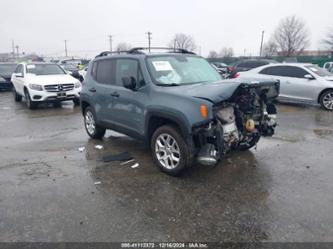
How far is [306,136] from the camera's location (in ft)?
21.0

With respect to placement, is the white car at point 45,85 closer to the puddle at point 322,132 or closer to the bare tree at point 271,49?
the puddle at point 322,132

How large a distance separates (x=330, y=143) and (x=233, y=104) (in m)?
3.00

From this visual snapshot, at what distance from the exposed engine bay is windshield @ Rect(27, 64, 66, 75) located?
9247mm

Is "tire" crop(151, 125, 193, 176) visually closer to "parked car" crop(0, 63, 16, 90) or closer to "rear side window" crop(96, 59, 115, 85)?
"rear side window" crop(96, 59, 115, 85)

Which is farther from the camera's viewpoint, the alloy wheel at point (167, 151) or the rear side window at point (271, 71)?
the rear side window at point (271, 71)

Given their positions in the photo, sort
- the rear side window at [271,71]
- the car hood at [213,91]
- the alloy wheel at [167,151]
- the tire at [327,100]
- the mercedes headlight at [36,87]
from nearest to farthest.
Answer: the car hood at [213,91]
the alloy wheel at [167,151]
the tire at [327,100]
the mercedes headlight at [36,87]
the rear side window at [271,71]

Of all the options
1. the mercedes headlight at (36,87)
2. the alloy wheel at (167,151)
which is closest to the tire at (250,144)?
the alloy wheel at (167,151)

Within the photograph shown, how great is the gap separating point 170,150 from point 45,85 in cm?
780

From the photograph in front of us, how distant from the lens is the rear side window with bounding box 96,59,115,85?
5.34 metres

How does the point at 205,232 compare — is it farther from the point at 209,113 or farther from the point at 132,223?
the point at 209,113

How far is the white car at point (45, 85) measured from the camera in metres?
10.2

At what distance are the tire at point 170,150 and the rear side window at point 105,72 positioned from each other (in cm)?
175

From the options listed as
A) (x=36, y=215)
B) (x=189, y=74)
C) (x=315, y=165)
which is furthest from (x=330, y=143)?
(x=36, y=215)

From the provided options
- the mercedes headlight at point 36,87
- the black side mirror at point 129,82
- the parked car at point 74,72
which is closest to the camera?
the black side mirror at point 129,82
